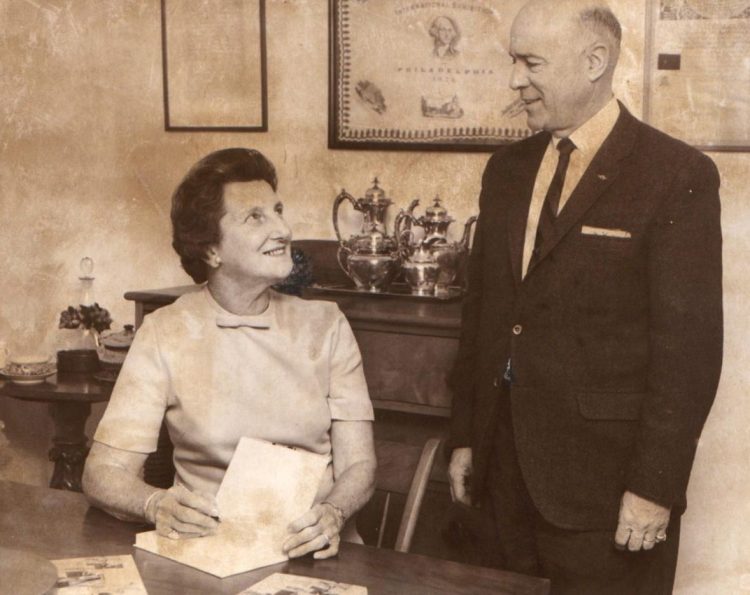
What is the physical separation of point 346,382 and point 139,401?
46cm

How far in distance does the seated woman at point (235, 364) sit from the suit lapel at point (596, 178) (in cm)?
55

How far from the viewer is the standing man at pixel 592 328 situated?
2.16 meters

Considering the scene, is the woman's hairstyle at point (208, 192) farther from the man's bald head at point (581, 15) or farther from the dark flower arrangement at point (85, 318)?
the dark flower arrangement at point (85, 318)

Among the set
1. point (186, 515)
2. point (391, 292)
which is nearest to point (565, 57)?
point (391, 292)

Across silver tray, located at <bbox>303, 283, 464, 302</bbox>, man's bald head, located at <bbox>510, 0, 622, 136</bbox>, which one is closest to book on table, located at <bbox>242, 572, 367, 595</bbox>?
man's bald head, located at <bbox>510, 0, 622, 136</bbox>

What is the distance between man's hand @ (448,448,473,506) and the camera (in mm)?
2516

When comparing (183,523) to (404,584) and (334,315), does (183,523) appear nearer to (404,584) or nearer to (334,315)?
(404,584)

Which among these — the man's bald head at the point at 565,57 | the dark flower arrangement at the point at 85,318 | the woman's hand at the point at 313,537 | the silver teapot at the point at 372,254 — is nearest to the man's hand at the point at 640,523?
the woman's hand at the point at 313,537

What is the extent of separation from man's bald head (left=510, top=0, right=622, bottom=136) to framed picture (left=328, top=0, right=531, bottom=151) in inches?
40.6

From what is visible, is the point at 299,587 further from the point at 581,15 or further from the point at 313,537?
the point at 581,15

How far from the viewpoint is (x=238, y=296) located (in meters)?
2.32

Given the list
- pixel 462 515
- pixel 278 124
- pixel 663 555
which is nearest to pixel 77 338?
pixel 278 124

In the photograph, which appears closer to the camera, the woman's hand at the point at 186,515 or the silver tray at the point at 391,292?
the woman's hand at the point at 186,515

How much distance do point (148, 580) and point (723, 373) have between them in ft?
6.75
